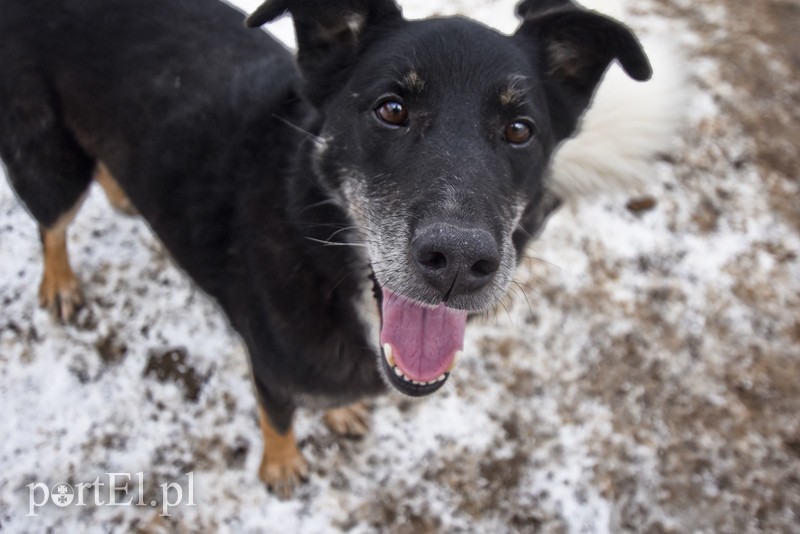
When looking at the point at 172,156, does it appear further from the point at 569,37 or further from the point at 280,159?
the point at 569,37

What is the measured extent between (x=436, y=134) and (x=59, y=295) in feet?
8.58

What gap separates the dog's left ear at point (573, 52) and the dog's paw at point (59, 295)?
9.35ft

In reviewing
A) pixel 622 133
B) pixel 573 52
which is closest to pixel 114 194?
pixel 573 52

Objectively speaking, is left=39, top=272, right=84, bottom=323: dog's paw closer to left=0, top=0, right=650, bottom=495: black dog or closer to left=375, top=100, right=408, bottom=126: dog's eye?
left=0, top=0, right=650, bottom=495: black dog

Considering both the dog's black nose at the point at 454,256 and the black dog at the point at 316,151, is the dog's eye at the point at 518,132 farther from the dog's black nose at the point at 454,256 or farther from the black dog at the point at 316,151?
the dog's black nose at the point at 454,256

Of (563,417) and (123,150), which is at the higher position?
(123,150)

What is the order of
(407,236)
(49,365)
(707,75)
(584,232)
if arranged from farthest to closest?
(707,75) < (584,232) < (49,365) < (407,236)

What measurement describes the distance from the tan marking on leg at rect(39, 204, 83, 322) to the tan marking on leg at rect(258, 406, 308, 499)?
1384 millimetres

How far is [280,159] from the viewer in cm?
245

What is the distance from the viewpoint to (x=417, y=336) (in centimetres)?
214

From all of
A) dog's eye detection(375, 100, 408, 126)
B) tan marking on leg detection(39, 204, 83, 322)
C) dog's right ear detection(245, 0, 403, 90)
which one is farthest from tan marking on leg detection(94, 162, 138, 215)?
dog's eye detection(375, 100, 408, 126)

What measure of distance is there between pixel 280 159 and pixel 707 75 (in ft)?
14.2

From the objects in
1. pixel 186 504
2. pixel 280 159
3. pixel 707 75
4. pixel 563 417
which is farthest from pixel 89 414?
pixel 707 75

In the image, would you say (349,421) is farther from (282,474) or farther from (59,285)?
(59,285)
